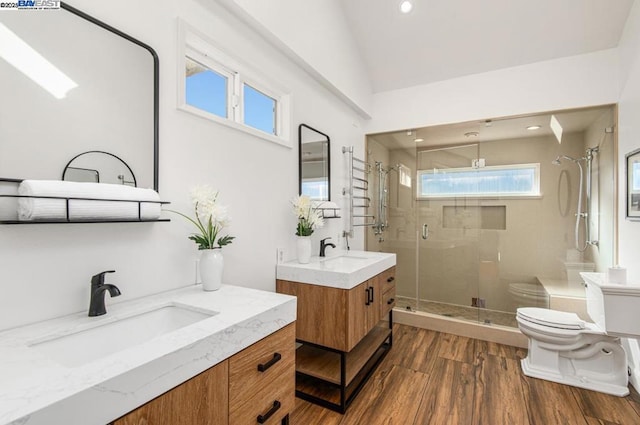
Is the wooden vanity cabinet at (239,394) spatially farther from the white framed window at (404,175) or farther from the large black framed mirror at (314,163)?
the white framed window at (404,175)

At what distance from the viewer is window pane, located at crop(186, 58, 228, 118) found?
5.59 feet

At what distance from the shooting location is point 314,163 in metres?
2.74

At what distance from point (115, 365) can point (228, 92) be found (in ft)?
5.44

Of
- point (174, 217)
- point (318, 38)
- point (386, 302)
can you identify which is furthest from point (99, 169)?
point (386, 302)

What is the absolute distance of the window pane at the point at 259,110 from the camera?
209 centimetres

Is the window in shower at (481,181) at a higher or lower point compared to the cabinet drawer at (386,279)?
higher

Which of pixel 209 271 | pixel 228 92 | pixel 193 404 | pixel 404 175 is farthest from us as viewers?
pixel 404 175

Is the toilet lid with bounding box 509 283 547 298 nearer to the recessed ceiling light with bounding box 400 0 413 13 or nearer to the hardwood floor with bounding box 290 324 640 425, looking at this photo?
the hardwood floor with bounding box 290 324 640 425

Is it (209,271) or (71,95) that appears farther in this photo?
(209,271)

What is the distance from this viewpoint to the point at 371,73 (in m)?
3.59

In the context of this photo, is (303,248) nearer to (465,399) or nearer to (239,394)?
(239,394)

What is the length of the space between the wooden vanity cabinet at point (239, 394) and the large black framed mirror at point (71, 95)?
0.87m

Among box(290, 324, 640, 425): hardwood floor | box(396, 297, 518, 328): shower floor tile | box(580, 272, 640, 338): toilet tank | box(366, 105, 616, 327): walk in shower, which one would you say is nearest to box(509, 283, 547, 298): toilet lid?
box(366, 105, 616, 327): walk in shower

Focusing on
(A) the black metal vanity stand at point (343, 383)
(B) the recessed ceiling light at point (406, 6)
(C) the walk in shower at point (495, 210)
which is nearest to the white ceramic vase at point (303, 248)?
(A) the black metal vanity stand at point (343, 383)
